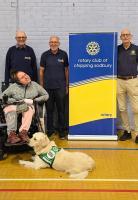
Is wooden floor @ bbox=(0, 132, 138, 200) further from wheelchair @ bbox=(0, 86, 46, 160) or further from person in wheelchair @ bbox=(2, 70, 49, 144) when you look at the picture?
person in wheelchair @ bbox=(2, 70, 49, 144)

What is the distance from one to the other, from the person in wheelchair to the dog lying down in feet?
0.95

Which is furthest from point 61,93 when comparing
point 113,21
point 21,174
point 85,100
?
point 21,174

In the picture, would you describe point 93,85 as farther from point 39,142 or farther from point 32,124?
point 39,142

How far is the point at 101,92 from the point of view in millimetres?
6602

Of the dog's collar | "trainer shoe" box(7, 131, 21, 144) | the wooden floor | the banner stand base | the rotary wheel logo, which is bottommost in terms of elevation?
the wooden floor

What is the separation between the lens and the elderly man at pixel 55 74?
6.78 metres

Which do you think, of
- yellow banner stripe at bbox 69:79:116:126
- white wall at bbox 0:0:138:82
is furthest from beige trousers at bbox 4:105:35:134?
white wall at bbox 0:0:138:82

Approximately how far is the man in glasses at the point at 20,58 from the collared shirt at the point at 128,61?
58.3 inches

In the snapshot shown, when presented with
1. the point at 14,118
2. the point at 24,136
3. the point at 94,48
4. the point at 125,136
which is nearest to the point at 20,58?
the point at 94,48

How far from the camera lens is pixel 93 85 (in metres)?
6.60

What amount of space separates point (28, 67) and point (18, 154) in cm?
168

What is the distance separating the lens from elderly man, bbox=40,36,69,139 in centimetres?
678
